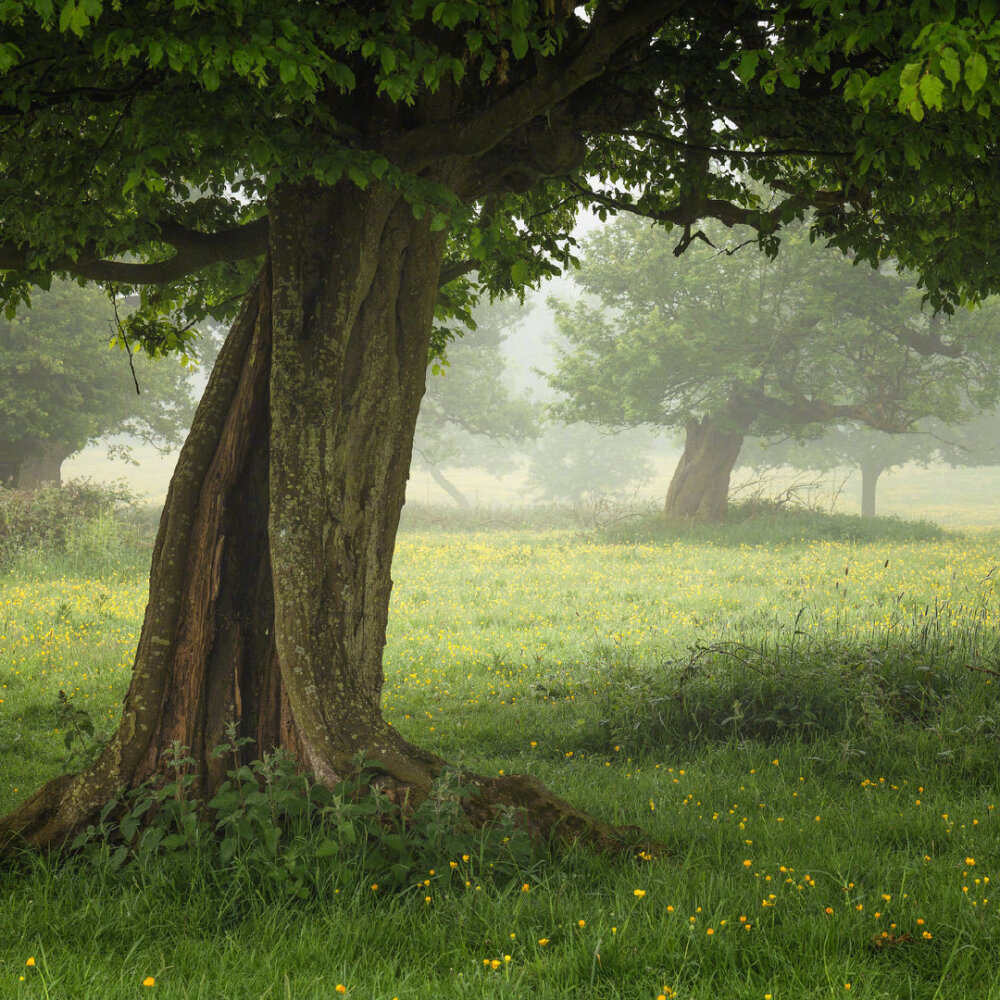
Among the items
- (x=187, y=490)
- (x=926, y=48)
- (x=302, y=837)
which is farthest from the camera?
(x=187, y=490)

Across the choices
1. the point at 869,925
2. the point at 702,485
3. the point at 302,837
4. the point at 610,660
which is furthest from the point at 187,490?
the point at 702,485

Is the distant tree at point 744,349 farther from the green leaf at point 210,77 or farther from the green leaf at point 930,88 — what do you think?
the green leaf at point 210,77

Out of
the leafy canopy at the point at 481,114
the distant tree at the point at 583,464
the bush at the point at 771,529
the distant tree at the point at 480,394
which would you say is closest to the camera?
the leafy canopy at the point at 481,114

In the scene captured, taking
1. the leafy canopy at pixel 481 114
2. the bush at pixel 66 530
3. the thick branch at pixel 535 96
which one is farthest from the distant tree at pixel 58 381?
the thick branch at pixel 535 96

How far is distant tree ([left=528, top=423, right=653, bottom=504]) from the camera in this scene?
65.5 m

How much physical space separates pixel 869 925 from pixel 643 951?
3.35 feet

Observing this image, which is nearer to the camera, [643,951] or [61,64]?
[643,951]

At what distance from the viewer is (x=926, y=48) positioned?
3270 mm

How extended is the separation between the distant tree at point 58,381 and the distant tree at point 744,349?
1385cm

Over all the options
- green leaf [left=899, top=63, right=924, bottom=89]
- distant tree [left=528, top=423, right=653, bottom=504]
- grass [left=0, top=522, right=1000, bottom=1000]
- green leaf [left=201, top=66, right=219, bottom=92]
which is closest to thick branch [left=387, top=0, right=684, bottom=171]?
green leaf [left=201, top=66, right=219, bottom=92]

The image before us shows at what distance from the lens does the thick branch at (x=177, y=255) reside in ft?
21.4

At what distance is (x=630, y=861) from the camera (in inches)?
171

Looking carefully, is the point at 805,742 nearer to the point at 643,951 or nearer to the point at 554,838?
the point at 554,838

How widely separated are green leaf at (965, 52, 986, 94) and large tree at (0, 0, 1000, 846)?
557 millimetres
